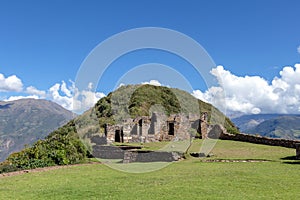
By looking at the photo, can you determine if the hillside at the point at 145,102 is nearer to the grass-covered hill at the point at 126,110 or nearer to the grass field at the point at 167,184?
the grass-covered hill at the point at 126,110

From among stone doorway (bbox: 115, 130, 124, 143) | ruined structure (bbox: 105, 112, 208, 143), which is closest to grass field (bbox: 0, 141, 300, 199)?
ruined structure (bbox: 105, 112, 208, 143)

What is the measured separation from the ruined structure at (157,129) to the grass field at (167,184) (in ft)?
67.4

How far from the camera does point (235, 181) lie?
13.6m

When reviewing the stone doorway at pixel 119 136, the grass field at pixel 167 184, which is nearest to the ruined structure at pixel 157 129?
the stone doorway at pixel 119 136

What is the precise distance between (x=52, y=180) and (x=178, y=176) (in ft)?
20.4

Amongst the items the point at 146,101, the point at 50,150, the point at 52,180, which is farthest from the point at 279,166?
the point at 146,101

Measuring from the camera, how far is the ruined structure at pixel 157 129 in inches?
1523

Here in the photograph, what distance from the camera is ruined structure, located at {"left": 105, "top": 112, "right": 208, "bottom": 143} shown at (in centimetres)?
3869

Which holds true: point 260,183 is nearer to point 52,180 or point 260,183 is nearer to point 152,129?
point 52,180

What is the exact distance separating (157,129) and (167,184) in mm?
29105

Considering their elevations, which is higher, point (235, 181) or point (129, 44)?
point (129, 44)

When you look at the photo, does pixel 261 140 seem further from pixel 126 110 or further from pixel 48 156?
pixel 126 110

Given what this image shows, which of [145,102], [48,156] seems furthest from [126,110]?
[48,156]

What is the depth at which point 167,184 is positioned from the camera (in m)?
13.5
